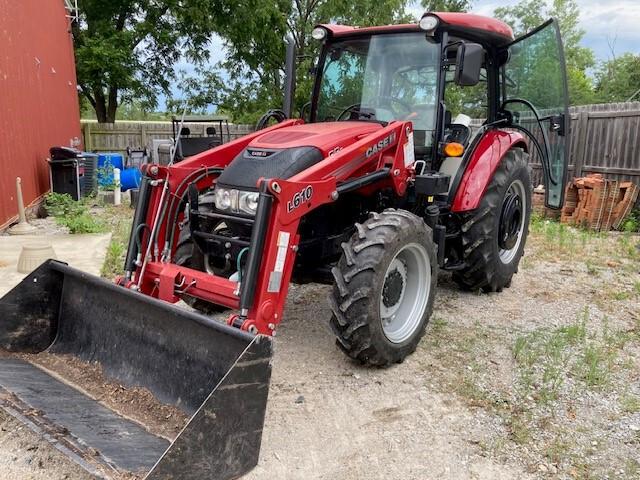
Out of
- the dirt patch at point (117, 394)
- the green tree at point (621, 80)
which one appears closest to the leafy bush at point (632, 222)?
the dirt patch at point (117, 394)

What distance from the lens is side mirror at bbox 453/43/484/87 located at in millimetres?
3908

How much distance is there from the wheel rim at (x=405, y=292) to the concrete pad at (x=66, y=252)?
129 inches

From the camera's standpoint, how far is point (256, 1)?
17281 millimetres

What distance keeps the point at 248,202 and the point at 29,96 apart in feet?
26.7

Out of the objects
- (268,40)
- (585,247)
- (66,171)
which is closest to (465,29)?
(585,247)

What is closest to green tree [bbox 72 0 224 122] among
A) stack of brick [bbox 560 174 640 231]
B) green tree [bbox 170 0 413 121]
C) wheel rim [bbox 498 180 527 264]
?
green tree [bbox 170 0 413 121]

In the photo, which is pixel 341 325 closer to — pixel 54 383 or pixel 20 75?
pixel 54 383

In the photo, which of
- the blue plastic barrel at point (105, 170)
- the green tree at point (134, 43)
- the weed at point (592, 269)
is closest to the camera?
the weed at point (592, 269)

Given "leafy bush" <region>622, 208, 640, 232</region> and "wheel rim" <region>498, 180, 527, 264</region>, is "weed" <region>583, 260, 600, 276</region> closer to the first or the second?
"wheel rim" <region>498, 180, 527, 264</region>

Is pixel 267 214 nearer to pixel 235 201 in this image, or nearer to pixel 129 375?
pixel 235 201

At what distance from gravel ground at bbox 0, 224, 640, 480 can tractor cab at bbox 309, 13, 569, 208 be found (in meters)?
1.23

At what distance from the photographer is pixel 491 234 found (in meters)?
4.93

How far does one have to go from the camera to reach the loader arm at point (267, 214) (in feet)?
10.2

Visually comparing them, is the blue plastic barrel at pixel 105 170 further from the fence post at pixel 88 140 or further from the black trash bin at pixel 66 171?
the fence post at pixel 88 140
